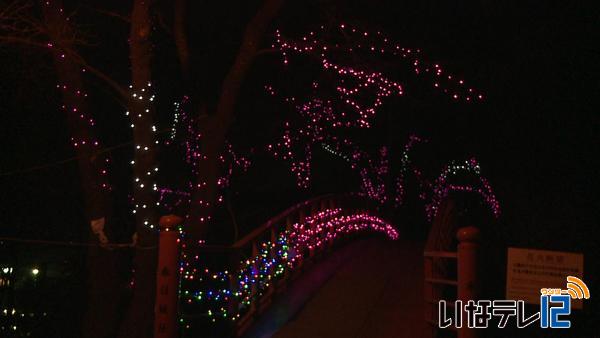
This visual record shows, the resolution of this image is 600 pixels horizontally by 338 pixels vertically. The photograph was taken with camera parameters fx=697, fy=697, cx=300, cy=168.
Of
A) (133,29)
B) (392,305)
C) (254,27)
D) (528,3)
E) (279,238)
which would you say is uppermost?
(528,3)

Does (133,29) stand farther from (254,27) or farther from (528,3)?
(528,3)

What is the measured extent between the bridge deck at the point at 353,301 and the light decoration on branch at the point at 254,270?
35 cm

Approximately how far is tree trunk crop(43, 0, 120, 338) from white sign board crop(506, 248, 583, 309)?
520 centimetres

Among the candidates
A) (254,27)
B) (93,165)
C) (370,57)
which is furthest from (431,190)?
(93,165)

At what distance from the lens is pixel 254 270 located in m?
9.31

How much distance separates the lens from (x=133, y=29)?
852 cm

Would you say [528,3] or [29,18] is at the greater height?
[528,3]

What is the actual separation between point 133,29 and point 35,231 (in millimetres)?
4679

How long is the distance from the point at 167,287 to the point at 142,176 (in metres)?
2.68

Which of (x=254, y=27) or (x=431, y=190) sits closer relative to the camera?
(x=254, y=27)

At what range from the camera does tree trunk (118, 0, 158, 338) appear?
28.0 ft

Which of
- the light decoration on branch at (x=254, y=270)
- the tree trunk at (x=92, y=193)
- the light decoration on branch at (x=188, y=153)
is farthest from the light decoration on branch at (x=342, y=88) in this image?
the tree trunk at (x=92, y=193)

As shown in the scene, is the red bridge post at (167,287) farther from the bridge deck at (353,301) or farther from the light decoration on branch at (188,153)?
the light decoration on branch at (188,153)

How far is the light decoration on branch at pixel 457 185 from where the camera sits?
16.7 m
